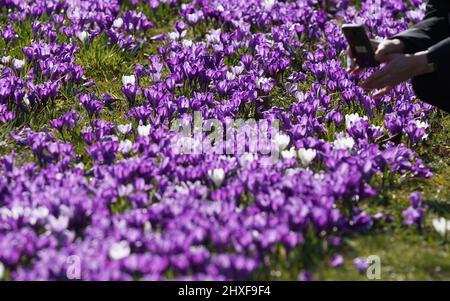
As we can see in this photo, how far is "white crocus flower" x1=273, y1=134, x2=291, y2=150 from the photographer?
591cm

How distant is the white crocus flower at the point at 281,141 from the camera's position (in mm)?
5910

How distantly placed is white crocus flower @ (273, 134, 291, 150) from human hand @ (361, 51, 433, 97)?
31.7 inches

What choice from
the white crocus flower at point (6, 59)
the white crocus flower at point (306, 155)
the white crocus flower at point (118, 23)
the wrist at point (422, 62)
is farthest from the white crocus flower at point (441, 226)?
the white crocus flower at point (118, 23)

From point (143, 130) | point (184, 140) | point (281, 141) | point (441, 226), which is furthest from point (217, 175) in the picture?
point (441, 226)

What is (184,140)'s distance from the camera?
19.1ft

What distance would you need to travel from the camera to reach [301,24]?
9.11m

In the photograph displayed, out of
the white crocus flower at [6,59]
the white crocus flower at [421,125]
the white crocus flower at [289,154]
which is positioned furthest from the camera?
the white crocus flower at [6,59]

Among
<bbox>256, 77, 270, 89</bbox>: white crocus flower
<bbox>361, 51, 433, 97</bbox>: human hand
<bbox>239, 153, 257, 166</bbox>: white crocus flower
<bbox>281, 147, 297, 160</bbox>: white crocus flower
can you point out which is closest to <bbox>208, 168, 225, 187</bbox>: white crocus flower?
<bbox>239, 153, 257, 166</bbox>: white crocus flower

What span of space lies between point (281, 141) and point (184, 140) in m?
0.74

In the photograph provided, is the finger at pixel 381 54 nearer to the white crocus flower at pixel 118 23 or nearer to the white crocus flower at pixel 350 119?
the white crocus flower at pixel 350 119

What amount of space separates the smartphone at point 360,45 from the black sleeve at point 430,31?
33 centimetres

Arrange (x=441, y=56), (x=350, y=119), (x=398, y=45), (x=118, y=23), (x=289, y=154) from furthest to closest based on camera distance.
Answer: (x=118, y=23), (x=350, y=119), (x=398, y=45), (x=289, y=154), (x=441, y=56)

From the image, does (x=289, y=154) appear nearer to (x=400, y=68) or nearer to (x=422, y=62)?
(x=400, y=68)

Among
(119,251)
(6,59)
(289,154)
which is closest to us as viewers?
(119,251)
